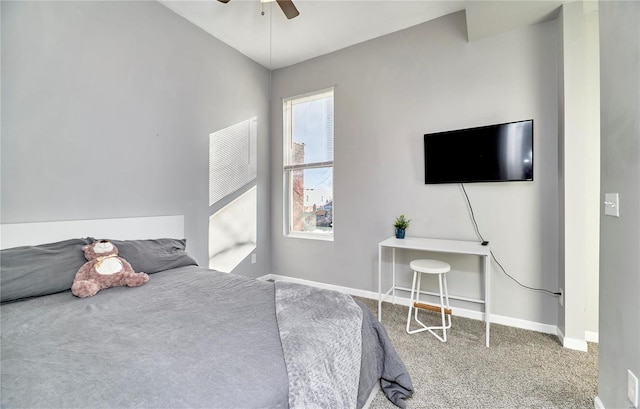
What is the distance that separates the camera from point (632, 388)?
3.56ft

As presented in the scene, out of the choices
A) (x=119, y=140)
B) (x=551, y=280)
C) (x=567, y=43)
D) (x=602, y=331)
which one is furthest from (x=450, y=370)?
(x=119, y=140)

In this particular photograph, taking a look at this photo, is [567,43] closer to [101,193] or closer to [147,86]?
[147,86]

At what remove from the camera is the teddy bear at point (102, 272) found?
1555 mm

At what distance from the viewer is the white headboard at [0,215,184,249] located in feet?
5.40

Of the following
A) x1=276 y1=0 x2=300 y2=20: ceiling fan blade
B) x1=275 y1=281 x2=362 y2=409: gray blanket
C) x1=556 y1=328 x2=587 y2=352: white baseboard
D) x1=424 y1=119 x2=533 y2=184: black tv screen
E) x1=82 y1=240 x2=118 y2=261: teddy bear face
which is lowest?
x1=556 y1=328 x2=587 y2=352: white baseboard

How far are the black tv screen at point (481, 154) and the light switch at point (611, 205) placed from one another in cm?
100

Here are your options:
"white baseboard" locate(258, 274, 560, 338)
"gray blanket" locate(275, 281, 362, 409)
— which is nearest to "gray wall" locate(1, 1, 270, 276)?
"gray blanket" locate(275, 281, 362, 409)

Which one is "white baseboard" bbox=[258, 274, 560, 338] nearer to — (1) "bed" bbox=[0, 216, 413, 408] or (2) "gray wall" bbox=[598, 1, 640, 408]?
(2) "gray wall" bbox=[598, 1, 640, 408]

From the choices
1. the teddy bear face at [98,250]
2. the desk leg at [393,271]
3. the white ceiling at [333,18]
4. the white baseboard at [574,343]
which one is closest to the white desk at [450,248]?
the desk leg at [393,271]

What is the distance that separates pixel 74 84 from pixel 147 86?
0.53 metres

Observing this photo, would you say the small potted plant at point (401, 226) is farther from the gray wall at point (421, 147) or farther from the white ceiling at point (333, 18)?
the white ceiling at point (333, 18)

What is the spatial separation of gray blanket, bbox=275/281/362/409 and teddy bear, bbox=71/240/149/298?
40.6 inches

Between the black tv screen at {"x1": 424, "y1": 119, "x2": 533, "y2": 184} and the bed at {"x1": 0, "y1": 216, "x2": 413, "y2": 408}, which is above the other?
the black tv screen at {"x1": 424, "y1": 119, "x2": 533, "y2": 184}

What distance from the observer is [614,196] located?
1244 mm
